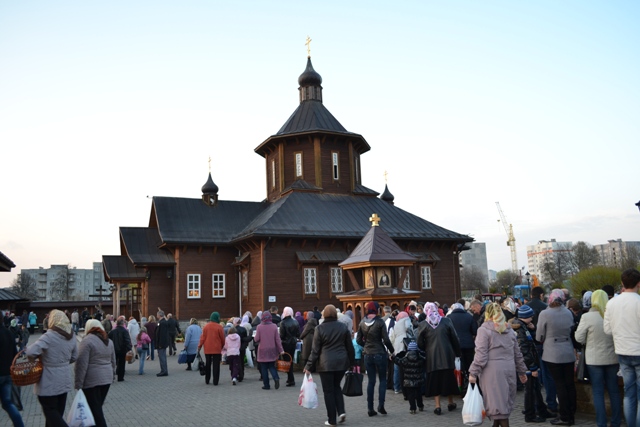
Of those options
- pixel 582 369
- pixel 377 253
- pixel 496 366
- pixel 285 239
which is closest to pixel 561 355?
pixel 582 369

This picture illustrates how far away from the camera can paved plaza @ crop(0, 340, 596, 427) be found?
9.52 m

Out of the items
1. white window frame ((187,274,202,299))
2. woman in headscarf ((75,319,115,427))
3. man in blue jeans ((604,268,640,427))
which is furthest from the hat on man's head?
white window frame ((187,274,202,299))

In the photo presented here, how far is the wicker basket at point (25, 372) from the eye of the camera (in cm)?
725

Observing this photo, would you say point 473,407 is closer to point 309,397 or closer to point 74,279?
point 309,397

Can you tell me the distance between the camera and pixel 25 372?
287 inches

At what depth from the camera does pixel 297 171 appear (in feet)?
116

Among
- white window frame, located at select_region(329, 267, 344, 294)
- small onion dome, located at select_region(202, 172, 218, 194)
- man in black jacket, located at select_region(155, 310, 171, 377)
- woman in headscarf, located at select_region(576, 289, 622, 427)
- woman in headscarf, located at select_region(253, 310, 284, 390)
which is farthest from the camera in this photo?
small onion dome, located at select_region(202, 172, 218, 194)

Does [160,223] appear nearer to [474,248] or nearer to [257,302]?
[257,302]

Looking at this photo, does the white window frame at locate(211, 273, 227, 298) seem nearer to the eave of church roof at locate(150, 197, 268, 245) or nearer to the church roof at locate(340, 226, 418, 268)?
the eave of church roof at locate(150, 197, 268, 245)

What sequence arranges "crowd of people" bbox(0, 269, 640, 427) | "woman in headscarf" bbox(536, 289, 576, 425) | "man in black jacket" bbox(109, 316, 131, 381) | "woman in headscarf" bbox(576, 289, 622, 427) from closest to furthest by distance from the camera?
"crowd of people" bbox(0, 269, 640, 427) → "woman in headscarf" bbox(576, 289, 622, 427) → "woman in headscarf" bbox(536, 289, 576, 425) → "man in black jacket" bbox(109, 316, 131, 381)

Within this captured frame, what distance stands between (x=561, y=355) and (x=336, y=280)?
2218 centimetres

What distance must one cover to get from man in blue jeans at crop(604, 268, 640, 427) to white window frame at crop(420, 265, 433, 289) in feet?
83.9

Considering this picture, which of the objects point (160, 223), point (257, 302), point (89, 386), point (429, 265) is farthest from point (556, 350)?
point (160, 223)

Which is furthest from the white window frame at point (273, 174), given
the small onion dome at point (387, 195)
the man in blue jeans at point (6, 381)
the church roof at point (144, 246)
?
the man in blue jeans at point (6, 381)
